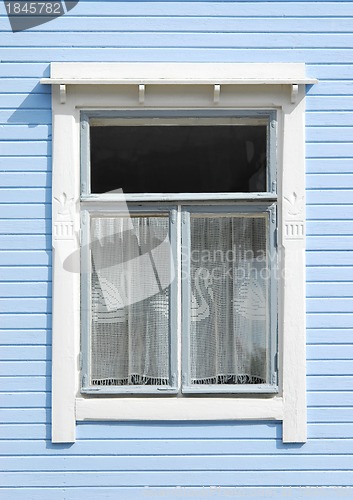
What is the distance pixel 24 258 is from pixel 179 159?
1.21 meters

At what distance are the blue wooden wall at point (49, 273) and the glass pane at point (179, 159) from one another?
344 mm

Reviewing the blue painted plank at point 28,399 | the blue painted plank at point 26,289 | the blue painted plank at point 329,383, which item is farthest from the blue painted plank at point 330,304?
the blue painted plank at point 28,399

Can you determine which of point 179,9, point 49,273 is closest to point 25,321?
point 49,273

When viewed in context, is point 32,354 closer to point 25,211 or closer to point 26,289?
point 26,289

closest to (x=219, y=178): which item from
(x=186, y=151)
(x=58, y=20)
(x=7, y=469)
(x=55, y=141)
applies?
(x=186, y=151)

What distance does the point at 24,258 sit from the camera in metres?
5.29

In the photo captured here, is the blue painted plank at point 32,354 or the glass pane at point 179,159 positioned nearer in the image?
the blue painted plank at point 32,354

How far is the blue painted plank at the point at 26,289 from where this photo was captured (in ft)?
17.3

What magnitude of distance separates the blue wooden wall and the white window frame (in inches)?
3.0

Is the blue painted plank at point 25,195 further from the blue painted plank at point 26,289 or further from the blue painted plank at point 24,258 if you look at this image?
the blue painted plank at point 26,289

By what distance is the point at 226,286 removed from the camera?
5.39 meters

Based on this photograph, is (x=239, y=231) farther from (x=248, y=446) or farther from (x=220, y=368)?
(x=248, y=446)

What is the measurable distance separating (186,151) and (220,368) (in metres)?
1.46

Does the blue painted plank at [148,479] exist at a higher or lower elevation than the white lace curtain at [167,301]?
lower
